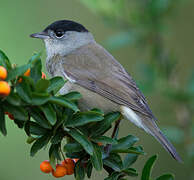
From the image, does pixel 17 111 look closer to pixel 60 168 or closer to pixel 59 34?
pixel 60 168

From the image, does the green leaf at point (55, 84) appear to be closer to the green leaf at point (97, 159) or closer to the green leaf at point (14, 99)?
the green leaf at point (14, 99)

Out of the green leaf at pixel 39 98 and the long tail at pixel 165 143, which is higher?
the green leaf at pixel 39 98

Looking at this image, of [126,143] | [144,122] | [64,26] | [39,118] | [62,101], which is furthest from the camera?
[64,26]

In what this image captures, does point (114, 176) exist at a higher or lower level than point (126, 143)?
lower

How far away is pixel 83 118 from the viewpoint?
2.62m

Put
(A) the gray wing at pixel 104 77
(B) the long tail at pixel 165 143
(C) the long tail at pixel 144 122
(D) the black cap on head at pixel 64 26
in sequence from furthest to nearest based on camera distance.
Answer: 1. (D) the black cap on head at pixel 64 26
2. (A) the gray wing at pixel 104 77
3. (C) the long tail at pixel 144 122
4. (B) the long tail at pixel 165 143

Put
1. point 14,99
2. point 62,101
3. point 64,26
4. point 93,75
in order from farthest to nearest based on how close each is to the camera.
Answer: point 64,26
point 93,75
point 62,101
point 14,99

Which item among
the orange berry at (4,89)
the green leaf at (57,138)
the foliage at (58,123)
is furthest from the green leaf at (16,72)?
the green leaf at (57,138)

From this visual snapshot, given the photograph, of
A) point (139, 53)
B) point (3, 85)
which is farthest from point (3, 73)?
point (139, 53)

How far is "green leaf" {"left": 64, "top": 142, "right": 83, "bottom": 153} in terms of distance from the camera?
2658 millimetres

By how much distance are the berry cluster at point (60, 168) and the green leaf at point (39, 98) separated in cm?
63

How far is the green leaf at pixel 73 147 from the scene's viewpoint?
266cm

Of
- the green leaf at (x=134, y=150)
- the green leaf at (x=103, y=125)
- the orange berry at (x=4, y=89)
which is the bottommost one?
the green leaf at (x=134, y=150)

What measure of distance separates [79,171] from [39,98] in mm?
684
